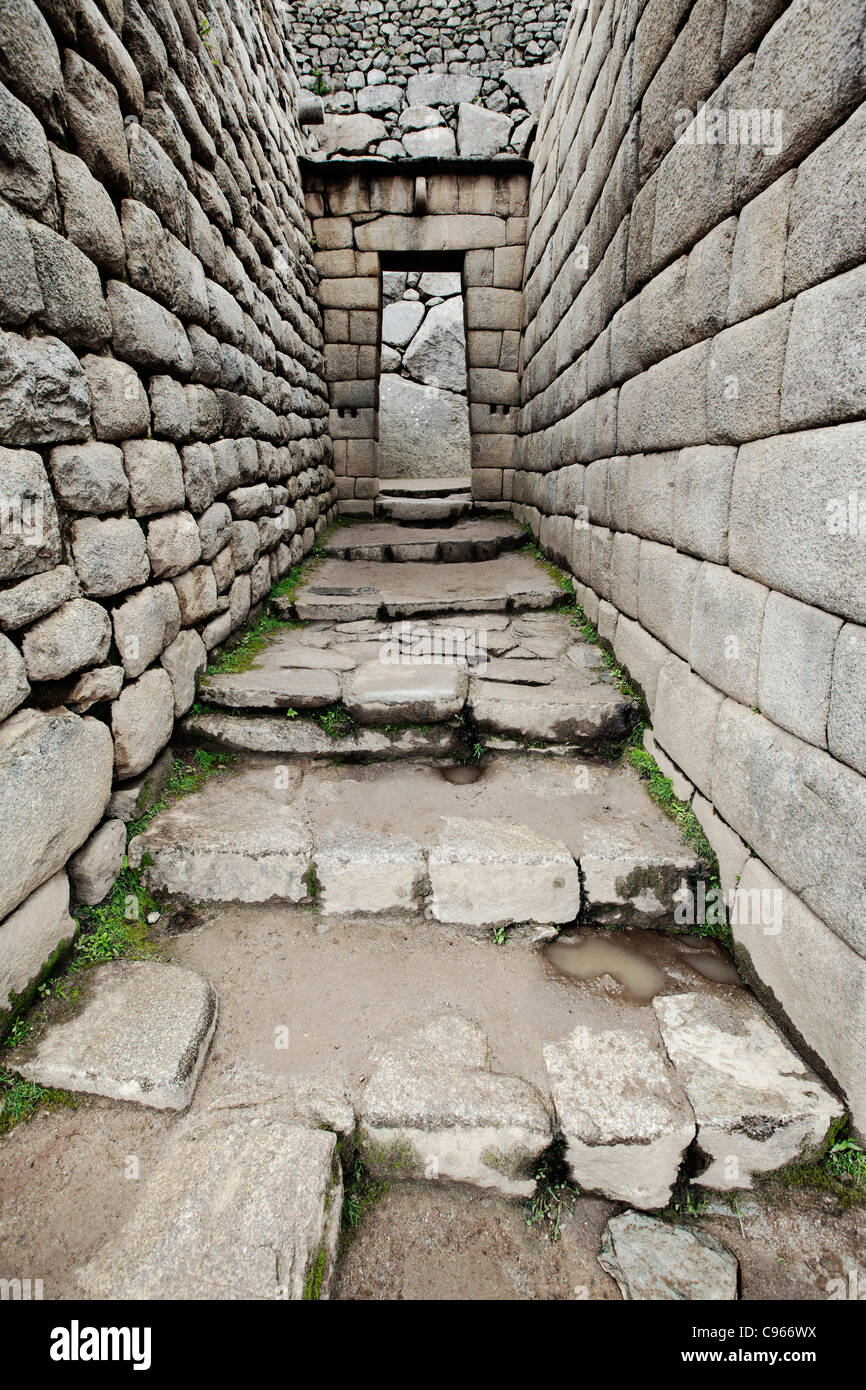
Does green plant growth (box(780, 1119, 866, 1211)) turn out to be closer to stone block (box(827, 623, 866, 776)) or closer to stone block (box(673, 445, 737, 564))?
stone block (box(827, 623, 866, 776))

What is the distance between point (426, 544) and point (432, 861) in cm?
391

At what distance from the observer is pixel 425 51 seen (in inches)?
316

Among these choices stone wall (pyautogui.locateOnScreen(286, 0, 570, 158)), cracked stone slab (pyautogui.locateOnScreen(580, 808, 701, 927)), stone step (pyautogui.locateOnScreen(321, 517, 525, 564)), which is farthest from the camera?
stone wall (pyautogui.locateOnScreen(286, 0, 570, 158))

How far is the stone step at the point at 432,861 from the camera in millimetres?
2189

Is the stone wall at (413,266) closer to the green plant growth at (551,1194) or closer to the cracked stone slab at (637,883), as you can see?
the cracked stone slab at (637,883)

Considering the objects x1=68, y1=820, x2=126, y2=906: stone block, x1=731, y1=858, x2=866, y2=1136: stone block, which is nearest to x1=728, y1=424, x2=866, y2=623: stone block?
x1=731, y1=858, x2=866, y2=1136: stone block

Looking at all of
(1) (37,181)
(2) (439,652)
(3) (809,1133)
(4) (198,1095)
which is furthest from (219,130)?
(3) (809,1133)

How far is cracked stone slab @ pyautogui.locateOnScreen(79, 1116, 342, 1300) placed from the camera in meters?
1.25

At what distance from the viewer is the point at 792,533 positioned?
5.52 ft

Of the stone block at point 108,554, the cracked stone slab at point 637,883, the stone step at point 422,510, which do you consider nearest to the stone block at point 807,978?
the cracked stone slab at point 637,883

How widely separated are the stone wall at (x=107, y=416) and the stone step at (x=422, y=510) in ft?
11.1

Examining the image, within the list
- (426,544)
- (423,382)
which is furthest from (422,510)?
(423,382)

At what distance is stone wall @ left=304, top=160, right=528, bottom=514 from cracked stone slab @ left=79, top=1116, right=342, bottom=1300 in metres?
6.33
